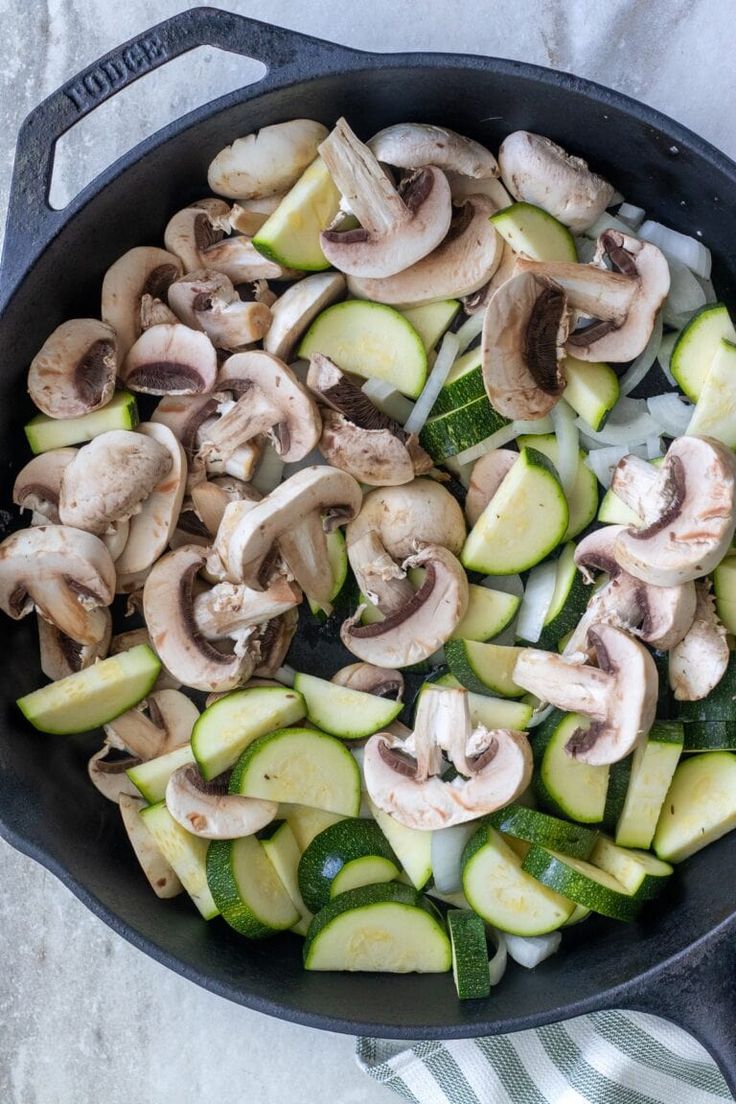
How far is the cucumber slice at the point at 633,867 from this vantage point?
303 cm

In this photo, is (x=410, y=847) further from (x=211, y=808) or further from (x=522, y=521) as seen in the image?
(x=522, y=521)

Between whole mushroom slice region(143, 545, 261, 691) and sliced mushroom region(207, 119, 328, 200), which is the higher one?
sliced mushroom region(207, 119, 328, 200)

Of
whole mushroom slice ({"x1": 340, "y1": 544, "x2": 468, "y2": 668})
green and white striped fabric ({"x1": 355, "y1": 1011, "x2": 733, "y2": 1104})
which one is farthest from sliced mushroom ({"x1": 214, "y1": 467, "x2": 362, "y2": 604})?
green and white striped fabric ({"x1": 355, "y1": 1011, "x2": 733, "y2": 1104})

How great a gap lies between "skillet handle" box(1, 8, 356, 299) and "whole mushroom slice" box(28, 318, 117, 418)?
311 mm

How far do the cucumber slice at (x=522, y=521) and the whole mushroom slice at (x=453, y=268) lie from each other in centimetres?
56

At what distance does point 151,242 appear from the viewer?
3.40 metres

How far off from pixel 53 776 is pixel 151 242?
171 cm

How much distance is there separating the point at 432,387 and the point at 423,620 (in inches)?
28.1

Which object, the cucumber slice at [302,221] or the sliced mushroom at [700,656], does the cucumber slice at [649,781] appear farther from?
the cucumber slice at [302,221]

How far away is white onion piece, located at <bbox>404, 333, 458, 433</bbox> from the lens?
3271mm

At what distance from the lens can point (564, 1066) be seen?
10.9 feet

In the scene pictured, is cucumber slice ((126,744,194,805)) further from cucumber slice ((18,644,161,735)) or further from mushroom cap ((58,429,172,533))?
mushroom cap ((58,429,172,533))

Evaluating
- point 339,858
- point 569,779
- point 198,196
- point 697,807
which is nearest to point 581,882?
point 569,779

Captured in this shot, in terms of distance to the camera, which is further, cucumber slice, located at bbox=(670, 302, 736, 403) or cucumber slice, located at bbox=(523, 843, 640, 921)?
cucumber slice, located at bbox=(670, 302, 736, 403)
